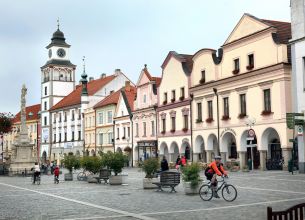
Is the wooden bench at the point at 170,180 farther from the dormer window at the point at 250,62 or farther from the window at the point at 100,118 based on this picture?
the window at the point at 100,118

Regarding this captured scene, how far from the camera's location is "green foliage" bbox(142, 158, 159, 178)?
2375 centimetres

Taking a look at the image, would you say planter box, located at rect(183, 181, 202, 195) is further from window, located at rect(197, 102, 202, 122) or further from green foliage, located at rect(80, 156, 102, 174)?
window, located at rect(197, 102, 202, 122)

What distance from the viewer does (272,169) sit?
125 feet

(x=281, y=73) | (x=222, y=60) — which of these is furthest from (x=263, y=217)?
(x=222, y=60)

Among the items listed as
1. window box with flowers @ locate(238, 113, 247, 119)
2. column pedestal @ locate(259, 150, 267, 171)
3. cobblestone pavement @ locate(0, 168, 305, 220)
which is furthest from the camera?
window box with flowers @ locate(238, 113, 247, 119)

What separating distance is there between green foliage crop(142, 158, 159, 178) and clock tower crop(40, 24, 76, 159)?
7266cm

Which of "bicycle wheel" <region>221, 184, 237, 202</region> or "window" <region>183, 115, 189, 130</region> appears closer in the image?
"bicycle wheel" <region>221, 184, 237, 202</region>

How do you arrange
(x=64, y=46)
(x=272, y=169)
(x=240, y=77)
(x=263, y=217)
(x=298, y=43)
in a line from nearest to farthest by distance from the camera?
(x=263, y=217), (x=298, y=43), (x=272, y=169), (x=240, y=77), (x=64, y=46)

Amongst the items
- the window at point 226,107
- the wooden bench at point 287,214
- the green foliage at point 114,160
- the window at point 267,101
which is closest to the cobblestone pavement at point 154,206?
the wooden bench at point 287,214

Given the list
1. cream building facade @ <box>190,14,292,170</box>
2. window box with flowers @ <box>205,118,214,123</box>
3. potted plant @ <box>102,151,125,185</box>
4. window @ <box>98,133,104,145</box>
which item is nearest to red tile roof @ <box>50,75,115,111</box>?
window @ <box>98,133,104,145</box>

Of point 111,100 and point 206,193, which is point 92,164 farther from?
point 111,100

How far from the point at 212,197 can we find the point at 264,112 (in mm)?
21561

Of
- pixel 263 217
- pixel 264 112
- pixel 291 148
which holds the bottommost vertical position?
pixel 263 217

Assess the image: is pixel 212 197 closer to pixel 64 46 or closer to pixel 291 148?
pixel 291 148
